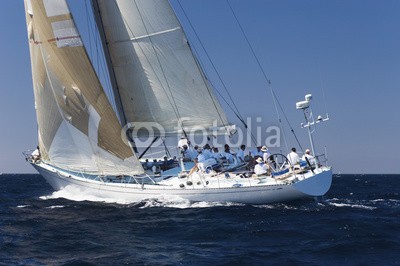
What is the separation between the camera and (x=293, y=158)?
55.3 feet

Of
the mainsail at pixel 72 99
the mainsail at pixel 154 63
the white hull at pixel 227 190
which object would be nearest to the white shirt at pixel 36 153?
the mainsail at pixel 72 99

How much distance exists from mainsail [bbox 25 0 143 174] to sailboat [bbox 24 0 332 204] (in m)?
0.04

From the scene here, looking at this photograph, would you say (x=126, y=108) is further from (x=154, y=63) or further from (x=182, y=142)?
(x=182, y=142)

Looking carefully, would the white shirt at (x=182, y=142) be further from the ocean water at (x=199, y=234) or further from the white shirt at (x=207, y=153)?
the ocean water at (x=199, y=234)

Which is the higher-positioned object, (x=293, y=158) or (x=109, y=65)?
(x=109, y=65)

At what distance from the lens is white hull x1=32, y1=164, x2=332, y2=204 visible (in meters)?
15.3

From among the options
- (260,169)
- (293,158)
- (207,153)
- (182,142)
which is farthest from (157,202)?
(293,158)

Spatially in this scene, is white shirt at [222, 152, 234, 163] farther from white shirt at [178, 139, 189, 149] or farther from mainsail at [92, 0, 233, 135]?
white shirt at [178, 139, 189, 149]

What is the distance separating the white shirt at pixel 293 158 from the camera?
55.0 ft

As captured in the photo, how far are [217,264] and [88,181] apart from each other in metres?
10.6

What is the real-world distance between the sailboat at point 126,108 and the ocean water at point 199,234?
31.8 inches

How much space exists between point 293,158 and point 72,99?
9.01 meters

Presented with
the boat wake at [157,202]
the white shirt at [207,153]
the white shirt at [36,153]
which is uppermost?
the white shirt at [36,153]

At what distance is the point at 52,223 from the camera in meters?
13.6
